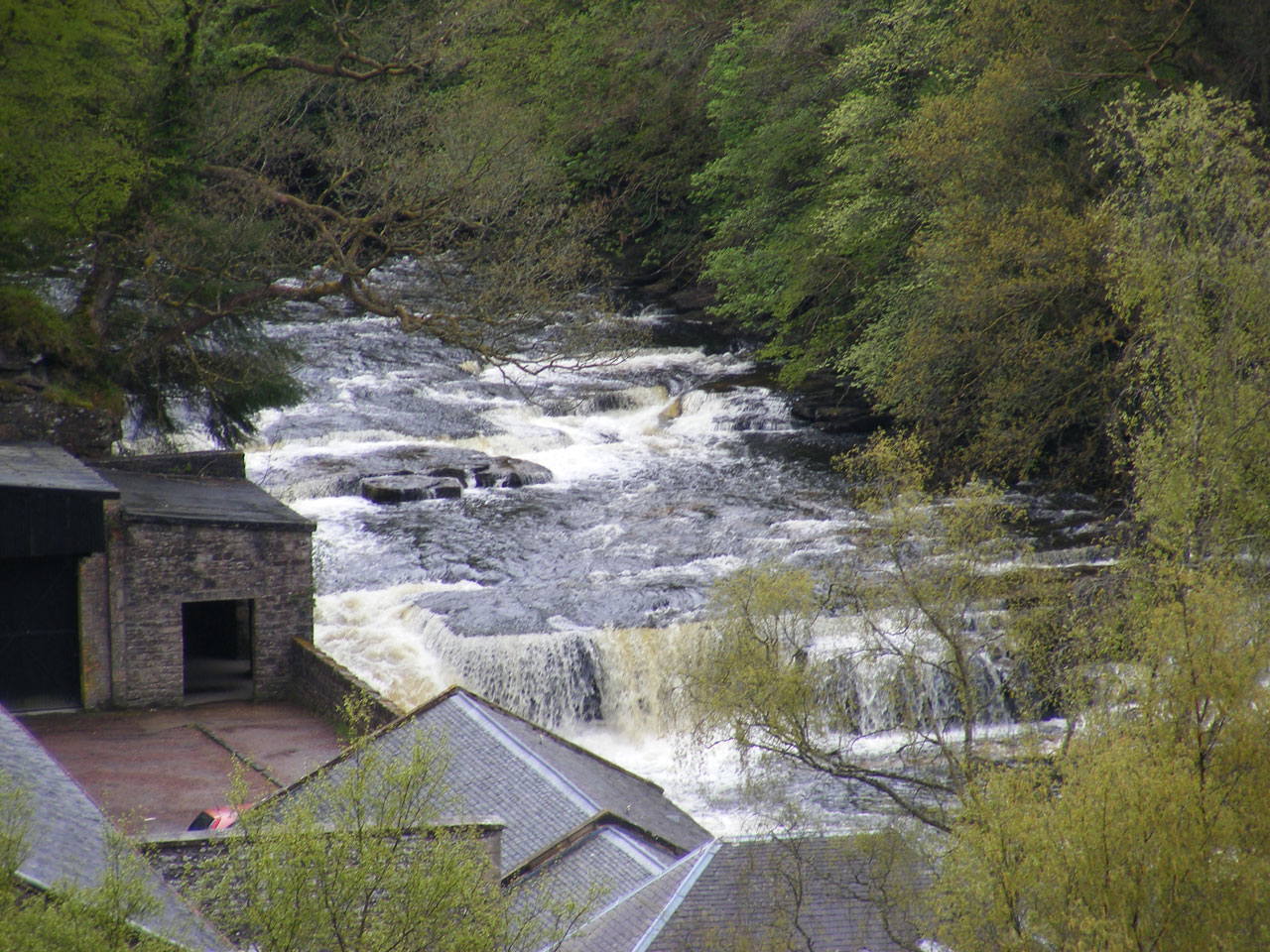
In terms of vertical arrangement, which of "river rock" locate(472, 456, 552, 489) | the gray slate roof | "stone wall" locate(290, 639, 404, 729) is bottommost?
"stone wall" locate(290, 639, 404, 729)

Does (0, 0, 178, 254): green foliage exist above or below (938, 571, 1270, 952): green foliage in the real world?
above

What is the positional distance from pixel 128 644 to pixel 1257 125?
20.5 meters

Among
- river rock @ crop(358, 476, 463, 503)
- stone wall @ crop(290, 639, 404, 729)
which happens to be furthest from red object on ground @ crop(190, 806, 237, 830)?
river rock @ crop(358, 476, 463, 503)

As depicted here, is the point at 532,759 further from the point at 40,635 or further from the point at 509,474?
the point at 509,474

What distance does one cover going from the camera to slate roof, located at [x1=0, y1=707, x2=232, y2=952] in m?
7.09

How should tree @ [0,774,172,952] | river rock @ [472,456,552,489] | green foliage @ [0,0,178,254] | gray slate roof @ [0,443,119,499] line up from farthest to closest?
river rock @ [472,456,552,489]
green foliage @ [0,0,178,254]
gray slate roof @ [0,443,119,499]
tree @ [0,774,172,952]

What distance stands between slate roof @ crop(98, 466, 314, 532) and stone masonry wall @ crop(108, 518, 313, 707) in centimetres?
12

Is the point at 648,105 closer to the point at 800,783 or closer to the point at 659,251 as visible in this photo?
the point at 659,251

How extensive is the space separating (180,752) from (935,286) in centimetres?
1572

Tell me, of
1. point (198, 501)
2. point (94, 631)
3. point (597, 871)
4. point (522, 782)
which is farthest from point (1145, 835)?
point (198, 501)

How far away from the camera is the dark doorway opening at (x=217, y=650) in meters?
17.5

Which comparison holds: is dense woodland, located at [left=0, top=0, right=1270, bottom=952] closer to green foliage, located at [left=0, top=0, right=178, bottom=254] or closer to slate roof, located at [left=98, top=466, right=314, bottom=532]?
green foliage, located at [left=0, top=0, right=178, bottom=254]

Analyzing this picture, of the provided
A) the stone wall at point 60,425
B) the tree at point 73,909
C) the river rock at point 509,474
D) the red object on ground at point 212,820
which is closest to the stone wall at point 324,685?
the red object on ground at point 212,820

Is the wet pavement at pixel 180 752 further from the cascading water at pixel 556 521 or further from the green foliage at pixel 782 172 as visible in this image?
the green foliage at pixel 782 172
